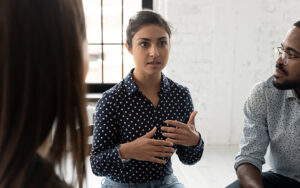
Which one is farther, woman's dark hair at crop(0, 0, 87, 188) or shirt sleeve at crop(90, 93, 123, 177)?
shirt sleeve at crop(90, 93, 123, 177)

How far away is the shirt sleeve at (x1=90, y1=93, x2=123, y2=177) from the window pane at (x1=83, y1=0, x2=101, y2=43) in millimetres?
1831

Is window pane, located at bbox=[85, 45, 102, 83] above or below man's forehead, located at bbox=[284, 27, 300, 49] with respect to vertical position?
below

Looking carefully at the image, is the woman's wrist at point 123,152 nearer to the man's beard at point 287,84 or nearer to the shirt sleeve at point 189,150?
the shirt sleeve at point 189,150

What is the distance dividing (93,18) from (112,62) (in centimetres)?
40

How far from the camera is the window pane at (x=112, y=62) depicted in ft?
10.7

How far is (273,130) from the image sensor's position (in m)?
1.63

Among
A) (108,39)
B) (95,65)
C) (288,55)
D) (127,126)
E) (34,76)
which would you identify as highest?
(34,76)

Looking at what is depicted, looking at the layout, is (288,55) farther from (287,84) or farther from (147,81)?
(147,81)

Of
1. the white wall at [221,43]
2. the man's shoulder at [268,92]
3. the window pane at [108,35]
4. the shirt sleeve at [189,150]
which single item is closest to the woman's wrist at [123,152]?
the shirt sleeve at [189,150]

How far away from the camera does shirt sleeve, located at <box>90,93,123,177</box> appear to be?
1407 millimetres

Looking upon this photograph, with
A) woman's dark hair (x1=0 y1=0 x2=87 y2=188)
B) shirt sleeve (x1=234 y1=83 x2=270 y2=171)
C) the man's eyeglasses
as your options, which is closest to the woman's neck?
shirt sleeve (x1=234 y1=83 x2=270 y2=171)

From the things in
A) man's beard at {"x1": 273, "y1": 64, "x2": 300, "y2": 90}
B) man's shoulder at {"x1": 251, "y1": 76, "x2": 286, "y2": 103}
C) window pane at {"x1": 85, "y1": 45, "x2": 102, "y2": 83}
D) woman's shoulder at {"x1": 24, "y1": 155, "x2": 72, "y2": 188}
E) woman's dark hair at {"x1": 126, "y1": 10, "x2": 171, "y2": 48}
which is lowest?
window pane at {"x1": 85, "y1": 45, "x2": 102, "y2": 83}

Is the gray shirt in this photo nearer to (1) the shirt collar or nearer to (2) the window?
(1) the shirt collar

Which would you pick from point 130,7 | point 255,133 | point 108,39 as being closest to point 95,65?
point 108,39
